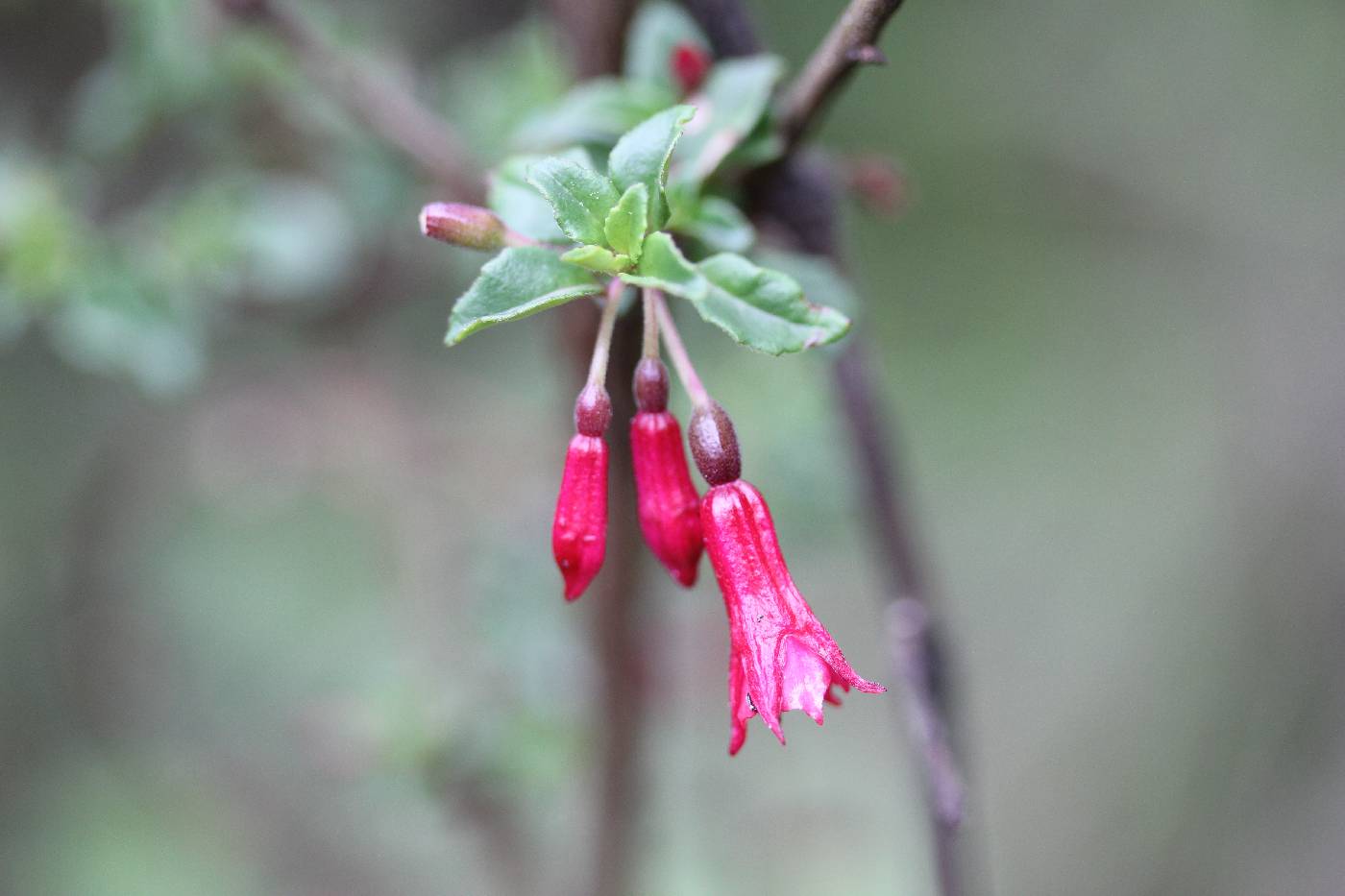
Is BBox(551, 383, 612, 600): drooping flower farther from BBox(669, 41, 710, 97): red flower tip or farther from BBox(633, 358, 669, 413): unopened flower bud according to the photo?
BBox(669, 41, 710, 97): red flower tip

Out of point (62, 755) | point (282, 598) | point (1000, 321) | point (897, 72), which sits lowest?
point (62, 755)

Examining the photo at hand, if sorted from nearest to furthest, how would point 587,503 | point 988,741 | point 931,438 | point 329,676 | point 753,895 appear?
1. point 587,503
2. point 753,895
3. point 329,676
4. point 988,741
5. point 931,438

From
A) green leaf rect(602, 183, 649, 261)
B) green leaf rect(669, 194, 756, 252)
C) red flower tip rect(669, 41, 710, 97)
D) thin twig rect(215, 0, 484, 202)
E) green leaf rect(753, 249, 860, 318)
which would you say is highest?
thin twig rect(215, 0, 484, 202)

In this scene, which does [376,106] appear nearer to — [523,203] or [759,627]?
[523,203]

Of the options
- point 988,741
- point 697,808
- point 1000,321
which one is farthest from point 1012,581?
point 697,808

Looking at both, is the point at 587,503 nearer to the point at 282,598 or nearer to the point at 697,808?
the point at 697,808

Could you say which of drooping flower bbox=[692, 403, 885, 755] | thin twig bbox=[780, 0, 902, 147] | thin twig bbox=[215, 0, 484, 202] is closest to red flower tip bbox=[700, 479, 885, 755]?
drooping flower bbox=[692, 403, 885, 755]

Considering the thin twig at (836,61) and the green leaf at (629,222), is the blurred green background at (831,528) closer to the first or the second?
the thin twig at (836,61)
